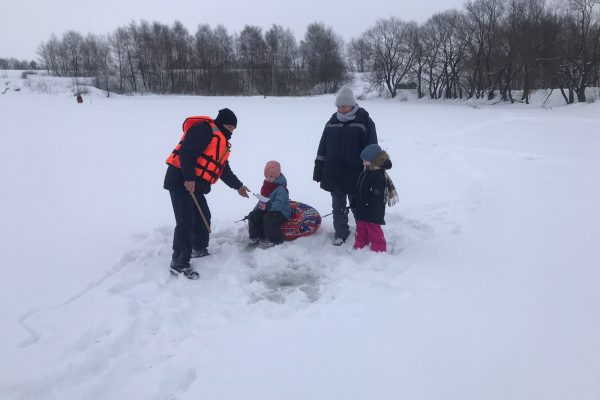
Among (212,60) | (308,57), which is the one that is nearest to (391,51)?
(308,57)

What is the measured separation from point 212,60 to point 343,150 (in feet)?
151

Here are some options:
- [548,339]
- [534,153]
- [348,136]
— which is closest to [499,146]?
[534,153]

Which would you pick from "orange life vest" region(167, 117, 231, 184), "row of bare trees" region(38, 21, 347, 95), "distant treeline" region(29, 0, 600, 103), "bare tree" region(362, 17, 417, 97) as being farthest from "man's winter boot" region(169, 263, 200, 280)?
"row of bare trees" region(38, 21, 347, 95)

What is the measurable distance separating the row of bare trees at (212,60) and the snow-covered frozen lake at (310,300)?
40724 mm

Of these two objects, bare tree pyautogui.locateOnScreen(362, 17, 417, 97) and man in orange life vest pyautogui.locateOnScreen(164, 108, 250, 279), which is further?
bare tree pyautogui.locateOnScreen(362, 17, 417, 97)

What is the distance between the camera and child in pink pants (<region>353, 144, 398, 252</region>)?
164 inches

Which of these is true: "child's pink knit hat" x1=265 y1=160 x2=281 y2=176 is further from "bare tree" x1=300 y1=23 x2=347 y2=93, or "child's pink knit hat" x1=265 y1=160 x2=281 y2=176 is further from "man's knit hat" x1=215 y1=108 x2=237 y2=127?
"bare tree" x1=300 y1=23 x2=347 y2=93

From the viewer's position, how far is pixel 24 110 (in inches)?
690

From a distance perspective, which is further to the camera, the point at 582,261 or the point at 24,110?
the point at 24,110

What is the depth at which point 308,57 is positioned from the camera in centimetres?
4788

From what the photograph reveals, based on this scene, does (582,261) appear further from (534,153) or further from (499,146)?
(499,146)

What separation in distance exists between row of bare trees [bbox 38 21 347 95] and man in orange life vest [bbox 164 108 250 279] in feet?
138

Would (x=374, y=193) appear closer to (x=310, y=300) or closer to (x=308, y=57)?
(x=310, y=300)

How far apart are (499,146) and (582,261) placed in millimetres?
7526
